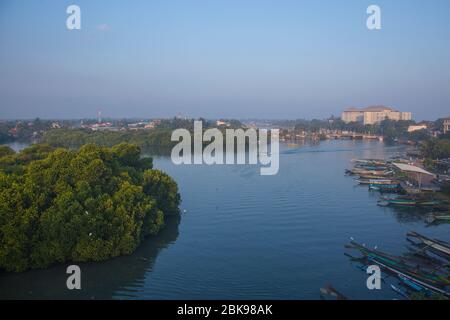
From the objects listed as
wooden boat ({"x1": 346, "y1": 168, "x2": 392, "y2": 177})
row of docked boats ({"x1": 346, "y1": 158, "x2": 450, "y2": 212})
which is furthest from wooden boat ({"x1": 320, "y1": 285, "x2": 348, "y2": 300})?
wooden boat ({"x1": 346, "y1": 168, "x2": 392, "y2": 177})

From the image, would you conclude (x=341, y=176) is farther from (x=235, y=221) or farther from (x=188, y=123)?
(x=188, y=123)

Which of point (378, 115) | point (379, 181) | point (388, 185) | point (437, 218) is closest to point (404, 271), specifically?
point (437, 218)

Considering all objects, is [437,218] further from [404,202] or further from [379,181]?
[379,181]

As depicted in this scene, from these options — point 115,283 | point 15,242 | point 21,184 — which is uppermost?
point 21,184

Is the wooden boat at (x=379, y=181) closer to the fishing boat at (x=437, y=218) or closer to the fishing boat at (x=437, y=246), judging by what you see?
the fishing boat at (x=437, y=218)
